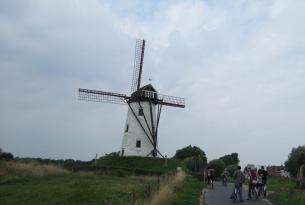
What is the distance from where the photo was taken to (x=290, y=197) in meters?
25.7

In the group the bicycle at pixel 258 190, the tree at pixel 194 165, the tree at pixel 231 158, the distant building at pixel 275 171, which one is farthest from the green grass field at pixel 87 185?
the tree at pixel 231 158

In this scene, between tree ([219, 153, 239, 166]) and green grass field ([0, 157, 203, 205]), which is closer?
green grass field ([0, 157, 203, 205])

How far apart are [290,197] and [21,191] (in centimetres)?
1753

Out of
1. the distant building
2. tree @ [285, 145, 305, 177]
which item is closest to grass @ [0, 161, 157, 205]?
the distant building

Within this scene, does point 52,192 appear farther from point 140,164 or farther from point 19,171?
point 140,164

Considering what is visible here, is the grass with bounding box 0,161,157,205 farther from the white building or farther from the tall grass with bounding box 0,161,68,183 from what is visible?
the white building

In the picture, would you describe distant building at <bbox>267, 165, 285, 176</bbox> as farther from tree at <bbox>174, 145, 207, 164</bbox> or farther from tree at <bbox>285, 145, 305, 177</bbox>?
tree at <bbox>174, 145, 207, 164</bbox>

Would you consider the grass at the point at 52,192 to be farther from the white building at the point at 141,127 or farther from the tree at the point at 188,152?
the tree at the point at 188,152

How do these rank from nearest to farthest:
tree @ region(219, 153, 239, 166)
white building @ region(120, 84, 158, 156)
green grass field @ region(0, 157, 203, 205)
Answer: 1. green grass field @ region(0, 157, 203, 205)
2. white building @ region(120, 84, 158, 156)
3. tree @ region(219, 153, 239, 166)

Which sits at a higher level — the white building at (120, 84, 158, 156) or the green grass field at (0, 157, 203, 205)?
the white building at (120, 84, 158, 156)

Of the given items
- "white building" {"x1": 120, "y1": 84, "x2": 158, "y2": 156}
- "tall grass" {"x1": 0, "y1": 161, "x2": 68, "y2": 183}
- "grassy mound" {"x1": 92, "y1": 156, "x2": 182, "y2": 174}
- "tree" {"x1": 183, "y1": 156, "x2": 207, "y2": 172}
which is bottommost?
"tall grass" {"x1": 0, "y1": 161, "x2": 68, "y2": 183}

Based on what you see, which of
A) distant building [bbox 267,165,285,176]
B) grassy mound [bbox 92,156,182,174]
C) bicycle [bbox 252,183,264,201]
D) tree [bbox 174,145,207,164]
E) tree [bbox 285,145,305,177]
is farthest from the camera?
tree [bbox 174,145,207,164]

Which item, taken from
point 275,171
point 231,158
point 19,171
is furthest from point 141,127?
point 231,158

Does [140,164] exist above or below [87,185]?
above
